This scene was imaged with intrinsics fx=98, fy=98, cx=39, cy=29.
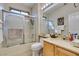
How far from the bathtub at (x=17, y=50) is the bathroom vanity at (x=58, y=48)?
0.83 feet

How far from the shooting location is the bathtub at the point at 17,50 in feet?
4.61

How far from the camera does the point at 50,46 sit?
155 cm

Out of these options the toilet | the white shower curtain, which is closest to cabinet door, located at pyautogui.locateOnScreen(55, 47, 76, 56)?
the toilet

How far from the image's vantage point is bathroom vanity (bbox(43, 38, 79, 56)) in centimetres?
113

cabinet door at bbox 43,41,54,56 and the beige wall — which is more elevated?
the beige wall

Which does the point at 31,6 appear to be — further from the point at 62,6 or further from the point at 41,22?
the point at 62,6

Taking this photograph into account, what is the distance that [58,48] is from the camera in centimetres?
136

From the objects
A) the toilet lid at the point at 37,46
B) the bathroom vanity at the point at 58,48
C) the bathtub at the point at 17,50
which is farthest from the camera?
the toilet lid at the point at 37,46

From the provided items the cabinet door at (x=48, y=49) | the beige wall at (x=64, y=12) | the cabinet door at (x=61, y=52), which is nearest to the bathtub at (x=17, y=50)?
the cabinet door at (x=48, y=49)

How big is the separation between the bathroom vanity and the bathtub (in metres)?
0.25

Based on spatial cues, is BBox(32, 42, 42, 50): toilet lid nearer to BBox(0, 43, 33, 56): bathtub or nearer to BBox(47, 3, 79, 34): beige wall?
BBox(0, 43, 33, 56): bathtub

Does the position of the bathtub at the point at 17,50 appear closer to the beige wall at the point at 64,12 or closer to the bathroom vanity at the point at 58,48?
the bathroom vanity at the point at 58,48

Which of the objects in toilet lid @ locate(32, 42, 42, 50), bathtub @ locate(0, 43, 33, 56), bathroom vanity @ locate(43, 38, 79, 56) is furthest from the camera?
toilet lid @ locate(32, 42, 42, 50)

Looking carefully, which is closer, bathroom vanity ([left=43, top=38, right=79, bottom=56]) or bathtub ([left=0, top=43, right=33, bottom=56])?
bathroom vanity ([left=43, top=38, right=79, bottom=56])
